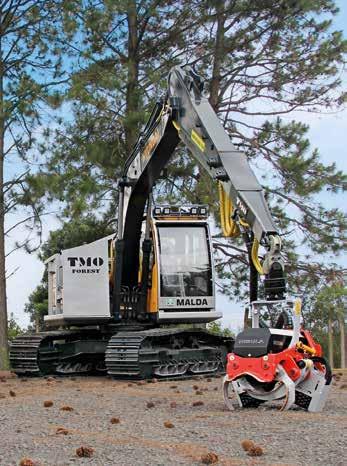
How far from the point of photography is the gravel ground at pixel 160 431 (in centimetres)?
523

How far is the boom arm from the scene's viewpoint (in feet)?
28.4

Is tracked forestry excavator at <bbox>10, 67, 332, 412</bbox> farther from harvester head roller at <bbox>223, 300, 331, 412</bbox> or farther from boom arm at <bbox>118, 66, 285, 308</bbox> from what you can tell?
harvester head roller at <bbox>223, 300, 331, 412</bbox>

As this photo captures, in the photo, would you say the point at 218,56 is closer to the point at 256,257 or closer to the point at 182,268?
the point at 182,268

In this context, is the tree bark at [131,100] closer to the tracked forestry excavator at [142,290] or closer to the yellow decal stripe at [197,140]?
the tracked forestry excavator at [142,290]

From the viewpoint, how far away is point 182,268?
1328 centimetres

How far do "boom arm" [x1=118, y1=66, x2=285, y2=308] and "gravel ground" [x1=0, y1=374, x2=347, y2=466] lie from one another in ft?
5.11

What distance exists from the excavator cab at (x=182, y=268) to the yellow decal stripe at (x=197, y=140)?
9.16 ft

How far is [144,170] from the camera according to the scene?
12742 millimetres

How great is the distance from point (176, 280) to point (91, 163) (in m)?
5.47

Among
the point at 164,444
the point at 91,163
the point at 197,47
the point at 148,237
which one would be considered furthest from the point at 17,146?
the point at 164,444

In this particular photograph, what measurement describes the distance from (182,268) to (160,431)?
6876 mm

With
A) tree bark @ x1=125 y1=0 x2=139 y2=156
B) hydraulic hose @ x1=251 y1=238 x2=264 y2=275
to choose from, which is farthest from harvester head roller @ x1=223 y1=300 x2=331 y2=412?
tree bark @ x1=125 y1=0 x2=139 y2=156

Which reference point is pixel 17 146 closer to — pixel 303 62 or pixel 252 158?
pixel 252 158

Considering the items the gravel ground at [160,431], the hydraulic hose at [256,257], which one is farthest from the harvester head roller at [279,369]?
the hydraulic hose at [256,257]
